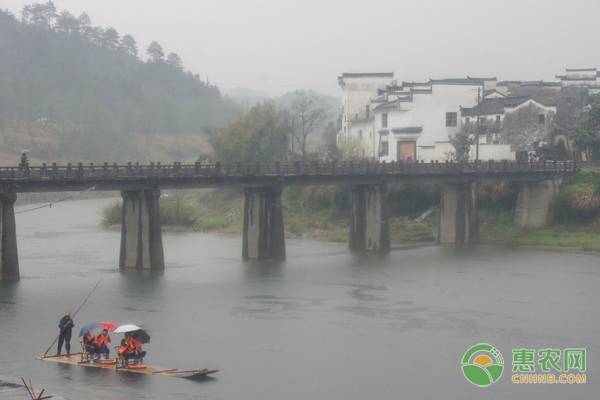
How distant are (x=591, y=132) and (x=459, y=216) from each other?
2053 centimetres

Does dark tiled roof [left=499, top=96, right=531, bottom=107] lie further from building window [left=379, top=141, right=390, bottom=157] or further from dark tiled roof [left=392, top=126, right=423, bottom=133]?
building window [left=379, top=141, right=390, bottom=157]

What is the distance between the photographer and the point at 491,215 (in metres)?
101

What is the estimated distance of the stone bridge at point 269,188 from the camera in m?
68.0

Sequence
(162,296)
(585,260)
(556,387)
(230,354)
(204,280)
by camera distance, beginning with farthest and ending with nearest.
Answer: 1. (585,260)
2. (204,280)
3. (162,296)
4. (230,354)
5. (556,387)

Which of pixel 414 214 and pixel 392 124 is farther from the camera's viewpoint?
pixel 392 124

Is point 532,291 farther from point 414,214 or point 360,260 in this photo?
point 414,214

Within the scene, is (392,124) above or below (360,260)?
above

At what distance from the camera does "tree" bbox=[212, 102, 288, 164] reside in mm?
127062

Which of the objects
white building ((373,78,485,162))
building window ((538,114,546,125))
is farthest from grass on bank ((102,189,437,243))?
building window ((538,114,546,125))

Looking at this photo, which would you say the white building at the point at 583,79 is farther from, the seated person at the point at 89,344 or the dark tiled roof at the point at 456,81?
the seated person at the point at 89,344

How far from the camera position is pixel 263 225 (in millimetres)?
79500

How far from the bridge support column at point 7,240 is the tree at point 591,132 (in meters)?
60.3

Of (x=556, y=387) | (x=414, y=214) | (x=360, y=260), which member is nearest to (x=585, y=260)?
(x=360, y=260)

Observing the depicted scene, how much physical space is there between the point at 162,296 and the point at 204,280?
7.41 meters
